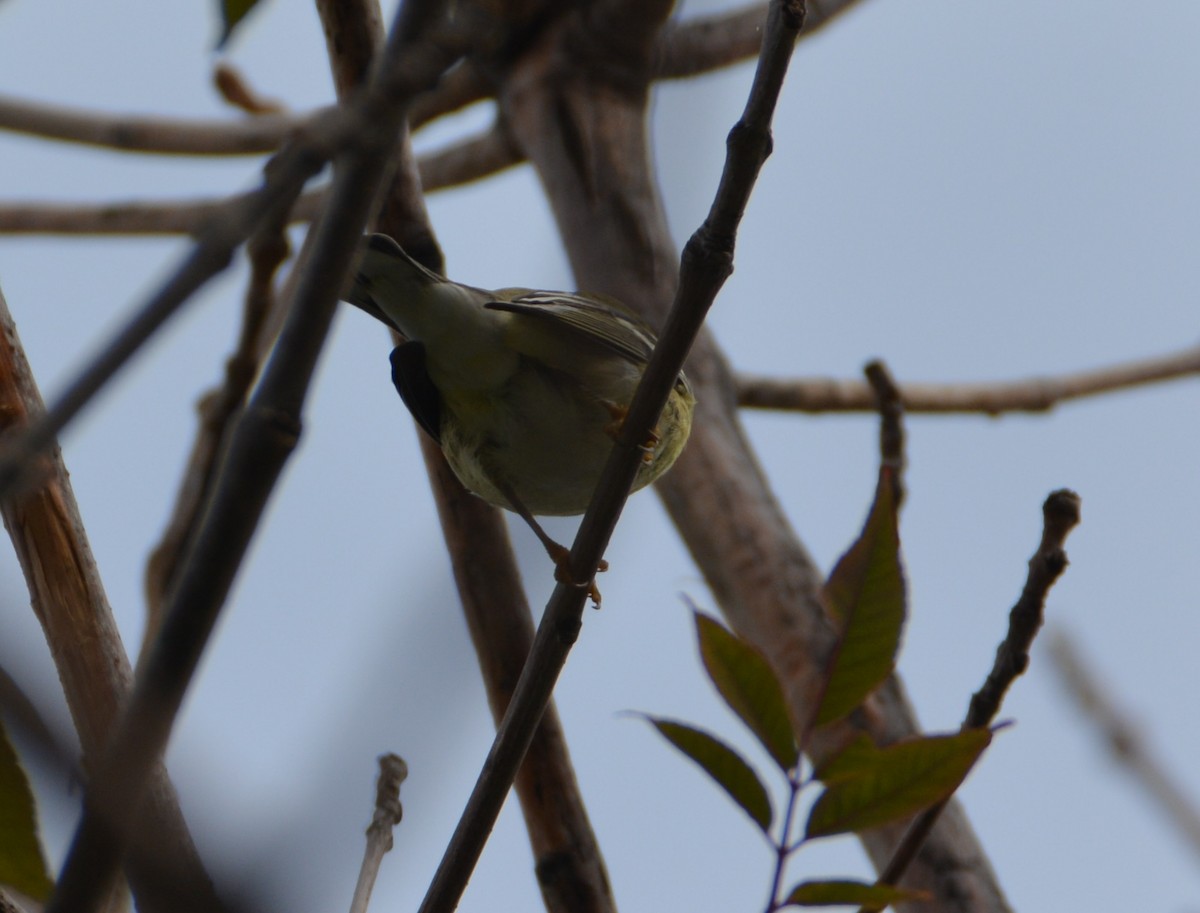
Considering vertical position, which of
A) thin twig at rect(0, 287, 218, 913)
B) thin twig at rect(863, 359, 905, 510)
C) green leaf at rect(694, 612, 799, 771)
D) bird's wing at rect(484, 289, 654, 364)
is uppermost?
bird's wing at rect(484, 289, 654, 364)

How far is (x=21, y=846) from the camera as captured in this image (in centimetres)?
112

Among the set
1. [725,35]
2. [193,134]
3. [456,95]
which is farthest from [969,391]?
[193,134]

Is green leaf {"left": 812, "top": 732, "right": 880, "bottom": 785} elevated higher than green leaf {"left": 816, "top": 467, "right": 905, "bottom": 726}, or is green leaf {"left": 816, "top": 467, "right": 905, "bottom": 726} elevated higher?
green leaf {"left": 816, "top": 467, "right": 905, "bottom": 726}

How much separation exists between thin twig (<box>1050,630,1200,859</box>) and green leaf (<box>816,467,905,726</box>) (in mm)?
1552

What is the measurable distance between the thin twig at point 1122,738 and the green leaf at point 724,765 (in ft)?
5.18

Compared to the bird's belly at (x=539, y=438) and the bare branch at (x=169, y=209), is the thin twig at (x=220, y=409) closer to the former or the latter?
the bird's belly at (x=539, y=438)

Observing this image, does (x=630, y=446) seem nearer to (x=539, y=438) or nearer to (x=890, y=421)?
(x=890, y=421)

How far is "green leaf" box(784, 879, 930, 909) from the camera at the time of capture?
1.30 metres

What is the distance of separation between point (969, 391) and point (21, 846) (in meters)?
4.15

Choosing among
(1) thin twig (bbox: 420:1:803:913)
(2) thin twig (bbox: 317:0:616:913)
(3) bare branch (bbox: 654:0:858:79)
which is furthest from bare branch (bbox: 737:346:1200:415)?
(1) thin twig (bbox: 420:1:803:913)

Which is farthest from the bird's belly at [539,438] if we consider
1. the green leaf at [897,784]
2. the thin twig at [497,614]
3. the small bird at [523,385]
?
the green leaf at [897,784]

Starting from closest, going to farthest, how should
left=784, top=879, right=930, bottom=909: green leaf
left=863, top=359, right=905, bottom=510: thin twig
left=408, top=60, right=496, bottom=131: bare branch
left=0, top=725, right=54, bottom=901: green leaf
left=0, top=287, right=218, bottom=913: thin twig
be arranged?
left=0, top=725, right=54, bottom=901: green leaf
left=784, top=879, right=930, bottom=909: green leaf
left=0, top=287, right=218, bottom=913: thin twig
left=863, top=359, right=905, bottom=510: thin twig
left=408, top=60, right=496, bottom=131: bare branch

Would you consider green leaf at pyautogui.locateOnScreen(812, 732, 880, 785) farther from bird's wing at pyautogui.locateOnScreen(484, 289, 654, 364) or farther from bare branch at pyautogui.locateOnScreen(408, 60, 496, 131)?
bare branch at pyautogui.locateOnScreen(408, 60, 496, 131)

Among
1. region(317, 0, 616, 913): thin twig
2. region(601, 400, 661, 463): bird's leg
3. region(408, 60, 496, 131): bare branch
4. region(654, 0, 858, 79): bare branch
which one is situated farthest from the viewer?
region(408, 60, 496, 131): bare branch
